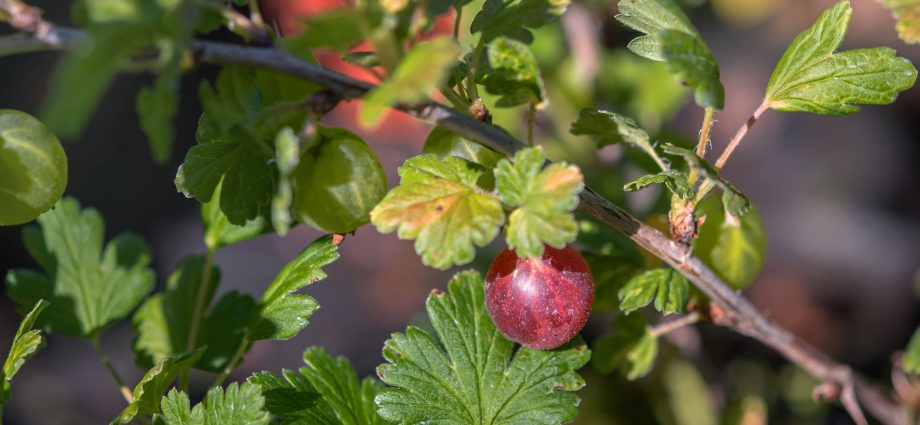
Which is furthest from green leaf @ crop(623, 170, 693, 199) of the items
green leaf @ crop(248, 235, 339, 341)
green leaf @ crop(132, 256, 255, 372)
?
green leaf @ crop(132, 256, 255, 372)

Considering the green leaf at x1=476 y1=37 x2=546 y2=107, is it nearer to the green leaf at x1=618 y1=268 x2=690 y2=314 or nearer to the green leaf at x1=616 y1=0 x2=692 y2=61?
the green leaf at x1=616 y1=0 x2=692 y2=61

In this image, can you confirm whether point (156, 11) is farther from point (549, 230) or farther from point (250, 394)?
point (250, 394)

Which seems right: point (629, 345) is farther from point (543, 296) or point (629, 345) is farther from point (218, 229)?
A: point (218, 229)

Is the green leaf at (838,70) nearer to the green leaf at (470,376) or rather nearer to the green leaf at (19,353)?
the green leaf at (470,376)

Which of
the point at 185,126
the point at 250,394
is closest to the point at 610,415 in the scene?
the point at 250,394

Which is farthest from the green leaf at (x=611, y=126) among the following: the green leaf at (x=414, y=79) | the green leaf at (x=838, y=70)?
the green leaf at (x=414, y=79)

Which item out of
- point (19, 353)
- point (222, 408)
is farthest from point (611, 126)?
point (19, 353)
